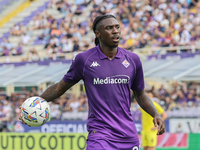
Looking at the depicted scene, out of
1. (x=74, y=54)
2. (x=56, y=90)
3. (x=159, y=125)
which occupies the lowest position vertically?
(x=159, y=125)

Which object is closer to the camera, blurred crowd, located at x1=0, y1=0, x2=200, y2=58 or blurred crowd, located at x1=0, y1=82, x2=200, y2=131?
blurred crowd, located at x1=0, y1=82, x2=200, y2=131

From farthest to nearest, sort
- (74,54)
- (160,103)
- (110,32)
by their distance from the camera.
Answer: (74,54) < (160,103) < (110,32)

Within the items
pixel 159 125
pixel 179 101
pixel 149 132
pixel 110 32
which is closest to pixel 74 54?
pixel 179 101

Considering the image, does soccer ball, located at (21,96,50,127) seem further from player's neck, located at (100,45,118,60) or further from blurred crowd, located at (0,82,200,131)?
blurred crowd, located at (0,82,200,131)

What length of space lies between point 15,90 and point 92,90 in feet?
54.3

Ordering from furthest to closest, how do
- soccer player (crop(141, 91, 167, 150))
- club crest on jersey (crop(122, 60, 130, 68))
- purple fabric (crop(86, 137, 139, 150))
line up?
soccer player (crop(141, 91, 167, 150)), club crest on jersey (crop(122, 60, 130, 68)), purple fabric (crop(86, 137, 139, 150))

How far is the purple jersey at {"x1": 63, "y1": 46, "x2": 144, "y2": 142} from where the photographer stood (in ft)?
13.9

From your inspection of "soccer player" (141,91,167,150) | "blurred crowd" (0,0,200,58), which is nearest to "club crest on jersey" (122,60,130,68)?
"soccer player" (141,91,167,150)

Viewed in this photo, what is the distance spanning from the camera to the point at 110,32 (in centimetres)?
426

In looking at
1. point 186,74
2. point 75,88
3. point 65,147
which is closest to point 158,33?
point 186,74

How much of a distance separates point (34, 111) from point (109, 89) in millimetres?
947

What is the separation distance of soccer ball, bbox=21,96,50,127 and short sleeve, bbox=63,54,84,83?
0.42 meters

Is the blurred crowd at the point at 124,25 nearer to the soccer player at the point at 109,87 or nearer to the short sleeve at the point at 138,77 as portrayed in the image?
the short sleeve at the point at 138,77

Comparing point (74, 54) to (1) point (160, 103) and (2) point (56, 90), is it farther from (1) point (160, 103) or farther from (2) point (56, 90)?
(2) point (56, 90)
